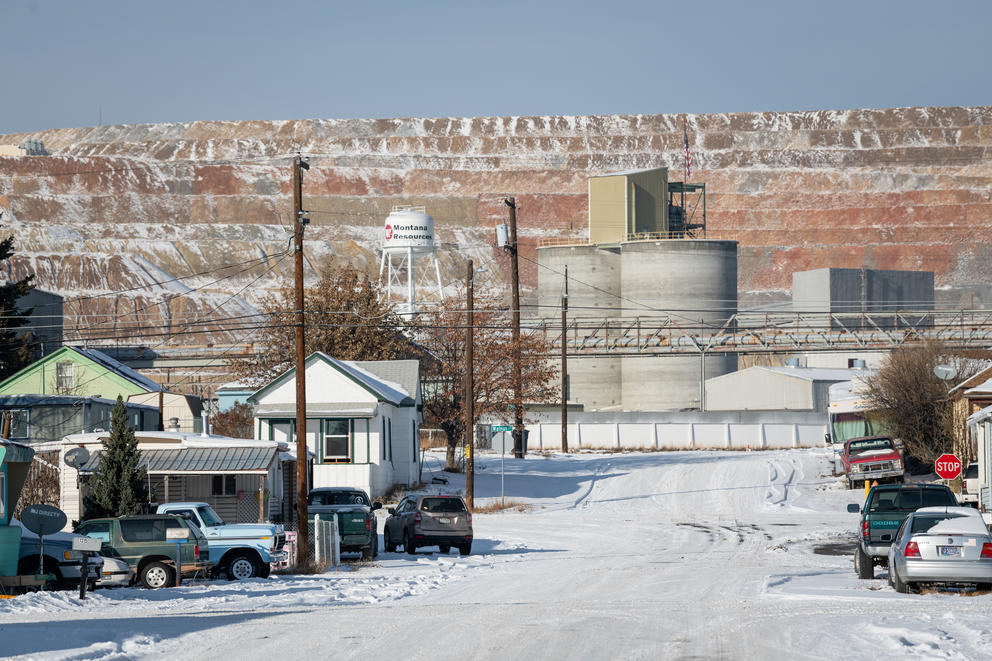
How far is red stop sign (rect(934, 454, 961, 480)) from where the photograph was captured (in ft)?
122

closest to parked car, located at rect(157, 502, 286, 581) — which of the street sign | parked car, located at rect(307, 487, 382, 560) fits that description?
parked car, located at rect(307, 487, 382, 560)

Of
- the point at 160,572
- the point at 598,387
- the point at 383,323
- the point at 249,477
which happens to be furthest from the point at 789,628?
the point at 598,387

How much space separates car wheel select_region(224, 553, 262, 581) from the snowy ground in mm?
770

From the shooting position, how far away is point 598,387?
10569 cm

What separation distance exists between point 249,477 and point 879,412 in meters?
28.5

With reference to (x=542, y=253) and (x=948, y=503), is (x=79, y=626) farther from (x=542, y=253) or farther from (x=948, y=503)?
(x=542, y=253)

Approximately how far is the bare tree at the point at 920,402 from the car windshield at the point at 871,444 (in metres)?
4.58

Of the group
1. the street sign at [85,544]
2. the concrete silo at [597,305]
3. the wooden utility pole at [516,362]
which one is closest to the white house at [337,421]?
the wooden utility pole at [516,362]

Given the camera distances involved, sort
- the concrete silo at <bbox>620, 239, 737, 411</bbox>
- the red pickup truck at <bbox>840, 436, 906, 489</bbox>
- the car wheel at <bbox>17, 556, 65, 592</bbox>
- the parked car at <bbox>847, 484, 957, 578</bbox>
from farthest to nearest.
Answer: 1. the concrete silo at <bbox>620, 239, 737, 411</bbox>
2. the red pickup truck at <bbox>840, 436, 906, 489</bbox>
3. the parked car at <bbox>847, 484, 957, 578</bbox>
4. the car wheel at <bbox>17, 556, 65, 592</bbox>

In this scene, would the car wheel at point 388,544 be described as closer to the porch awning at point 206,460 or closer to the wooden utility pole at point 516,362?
the porch awning at point 206,460

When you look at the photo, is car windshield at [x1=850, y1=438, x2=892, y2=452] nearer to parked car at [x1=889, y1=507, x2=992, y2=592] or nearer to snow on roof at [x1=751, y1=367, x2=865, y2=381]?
parked car at [x1=889, y1=507, x2=992, y2=592]

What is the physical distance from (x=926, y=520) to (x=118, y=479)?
1939cm

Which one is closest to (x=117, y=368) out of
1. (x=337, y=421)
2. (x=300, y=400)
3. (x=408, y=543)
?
(x=337, y=421)

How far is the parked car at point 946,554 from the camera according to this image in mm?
19344
